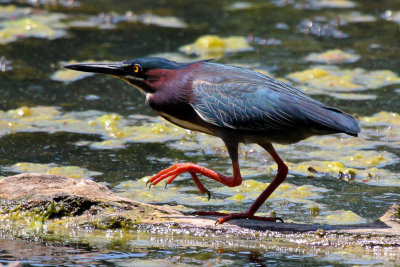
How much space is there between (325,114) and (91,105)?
4695 millimetres

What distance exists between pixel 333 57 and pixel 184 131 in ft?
11.8

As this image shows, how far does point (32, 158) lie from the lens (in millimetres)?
8016

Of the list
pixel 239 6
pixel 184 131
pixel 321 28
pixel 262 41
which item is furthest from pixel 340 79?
pixel 239 6

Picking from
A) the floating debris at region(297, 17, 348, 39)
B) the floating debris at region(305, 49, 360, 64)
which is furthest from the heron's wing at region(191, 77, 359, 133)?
the floating debris at region(297, 17, 348, 39)

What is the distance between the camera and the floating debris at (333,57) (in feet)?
37.4

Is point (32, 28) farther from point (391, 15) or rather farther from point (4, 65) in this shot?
point (391, 15)

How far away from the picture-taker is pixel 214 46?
12180 millimetres

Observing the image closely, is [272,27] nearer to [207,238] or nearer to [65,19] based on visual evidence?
[65,19]

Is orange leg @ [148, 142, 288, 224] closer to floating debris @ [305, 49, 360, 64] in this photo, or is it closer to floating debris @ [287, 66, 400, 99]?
floating debris @ [287, 66, 400, 99]

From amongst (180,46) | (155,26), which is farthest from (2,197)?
(155,26)

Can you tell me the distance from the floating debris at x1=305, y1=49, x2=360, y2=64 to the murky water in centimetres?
3

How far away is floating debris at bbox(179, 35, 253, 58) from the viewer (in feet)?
39.3

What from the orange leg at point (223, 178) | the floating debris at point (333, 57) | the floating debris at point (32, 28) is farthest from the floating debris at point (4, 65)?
the orange leg at point (223, 178)

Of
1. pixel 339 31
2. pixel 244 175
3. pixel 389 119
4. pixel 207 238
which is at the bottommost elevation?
pixel 207 238
